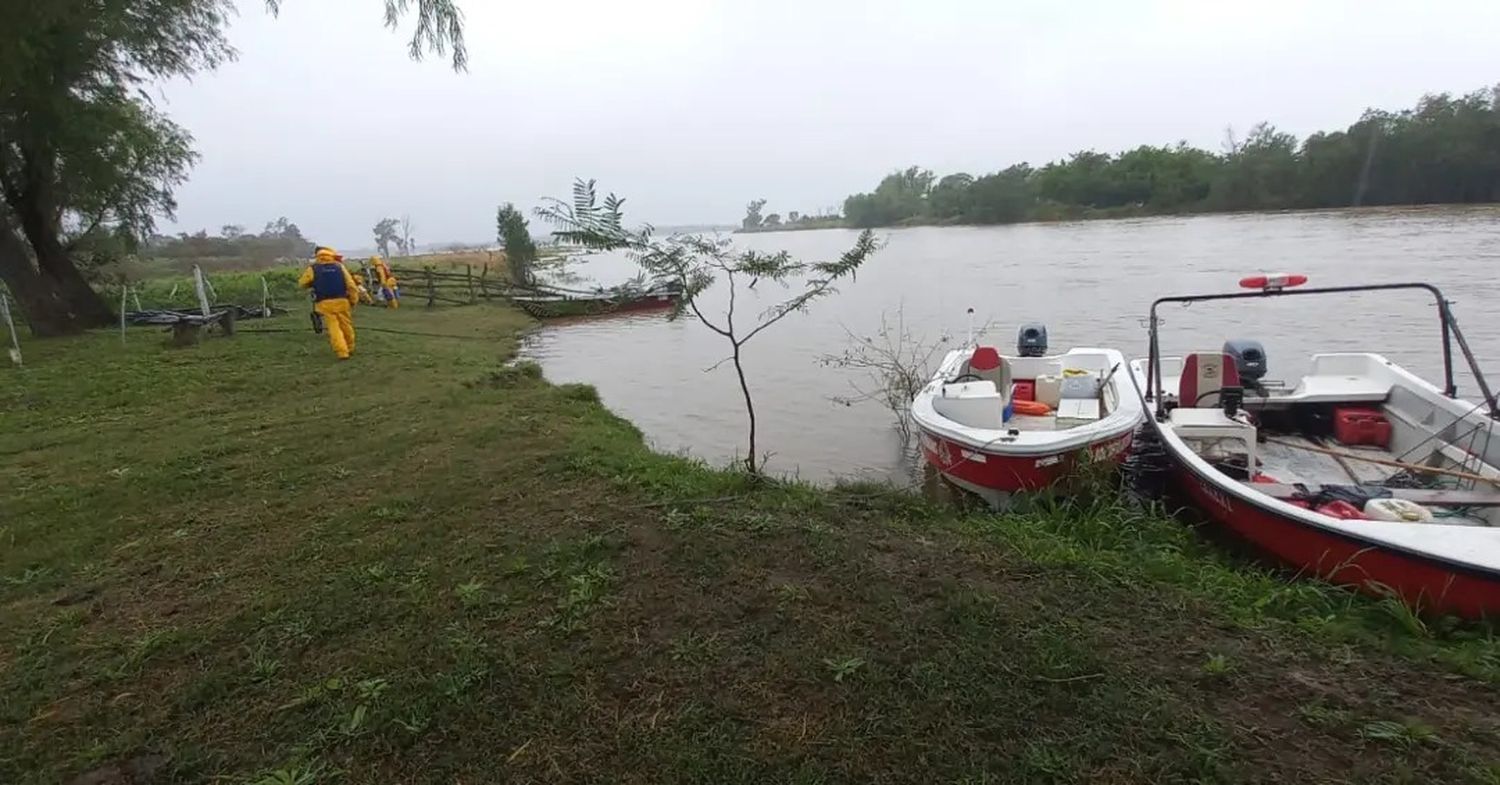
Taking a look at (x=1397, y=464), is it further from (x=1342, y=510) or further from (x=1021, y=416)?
(x=1021, y=416)

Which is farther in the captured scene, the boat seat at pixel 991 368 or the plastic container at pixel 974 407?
the boat seat at pixel 991 368

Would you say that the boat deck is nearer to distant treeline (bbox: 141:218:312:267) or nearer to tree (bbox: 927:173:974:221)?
distant treeline (bbox: 141:218:312:267)

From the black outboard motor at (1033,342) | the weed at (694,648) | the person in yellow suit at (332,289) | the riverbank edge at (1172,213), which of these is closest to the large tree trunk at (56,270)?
the person in yellow suit at (332,289)

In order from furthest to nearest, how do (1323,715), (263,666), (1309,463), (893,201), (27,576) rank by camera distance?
(893,201), (1309,463), (27,576), (263,666), (1323,715)

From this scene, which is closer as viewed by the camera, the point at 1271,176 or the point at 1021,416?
the point at 1021,416

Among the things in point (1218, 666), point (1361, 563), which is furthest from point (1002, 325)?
point (1218, 666)

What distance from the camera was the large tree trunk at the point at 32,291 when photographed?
42.4 feet

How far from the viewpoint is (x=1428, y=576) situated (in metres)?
3.82

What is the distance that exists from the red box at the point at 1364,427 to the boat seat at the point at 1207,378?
947 mm

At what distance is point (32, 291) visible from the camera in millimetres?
13266

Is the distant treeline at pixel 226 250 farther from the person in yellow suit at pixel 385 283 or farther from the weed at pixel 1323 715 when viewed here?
the weed at pixel 1323 715

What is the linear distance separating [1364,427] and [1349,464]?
25.1 inches

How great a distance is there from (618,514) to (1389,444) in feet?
21.1

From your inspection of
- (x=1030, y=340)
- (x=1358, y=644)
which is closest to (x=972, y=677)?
(x=1358, y=644)
